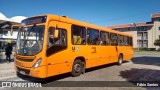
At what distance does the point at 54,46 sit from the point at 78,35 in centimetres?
214

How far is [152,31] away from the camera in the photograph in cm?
6078

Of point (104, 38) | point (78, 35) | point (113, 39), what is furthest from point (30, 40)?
point (113, 39)

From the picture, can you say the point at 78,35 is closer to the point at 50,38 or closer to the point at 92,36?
the point at 92,36

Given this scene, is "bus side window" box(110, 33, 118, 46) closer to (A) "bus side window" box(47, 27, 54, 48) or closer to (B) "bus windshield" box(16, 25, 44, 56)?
(A) "bus side window" box(47, 27, 54, 48)

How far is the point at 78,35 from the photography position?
10.0 metres

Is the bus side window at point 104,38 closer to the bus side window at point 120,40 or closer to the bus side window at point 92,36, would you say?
the bus side window at point 92,36

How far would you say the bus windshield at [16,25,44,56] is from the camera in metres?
7.91

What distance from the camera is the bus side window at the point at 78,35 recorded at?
9.69 m

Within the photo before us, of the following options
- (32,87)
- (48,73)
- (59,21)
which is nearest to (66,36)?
(59,21)

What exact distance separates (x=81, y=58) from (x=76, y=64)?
642 mm

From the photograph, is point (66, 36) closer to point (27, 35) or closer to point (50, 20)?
point (50, 20)

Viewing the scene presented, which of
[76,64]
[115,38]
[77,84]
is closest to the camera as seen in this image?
[77,84]

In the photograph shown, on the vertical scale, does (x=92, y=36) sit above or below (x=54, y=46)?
above

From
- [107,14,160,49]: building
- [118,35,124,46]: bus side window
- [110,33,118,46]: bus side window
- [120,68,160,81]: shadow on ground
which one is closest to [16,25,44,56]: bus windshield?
[120,68,160,81]: shadow on ground
